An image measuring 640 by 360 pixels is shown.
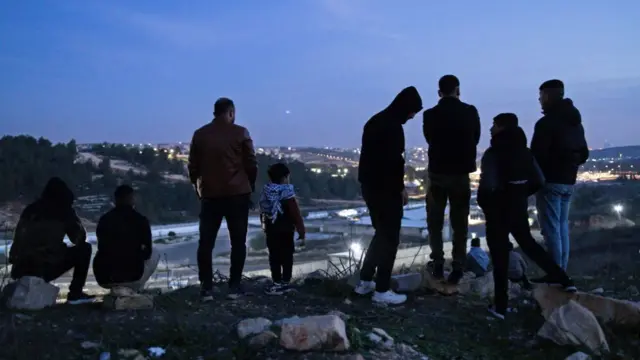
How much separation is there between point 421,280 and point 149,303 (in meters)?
2.62

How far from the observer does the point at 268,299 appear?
5.63m

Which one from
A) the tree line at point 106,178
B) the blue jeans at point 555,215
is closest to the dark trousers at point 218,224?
the blue jeans at point 555,215

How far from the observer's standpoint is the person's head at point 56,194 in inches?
211

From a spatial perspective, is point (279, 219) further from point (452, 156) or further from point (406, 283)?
point (452, 156)

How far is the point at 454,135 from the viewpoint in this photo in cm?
536

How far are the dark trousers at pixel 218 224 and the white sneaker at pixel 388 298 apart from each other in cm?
132

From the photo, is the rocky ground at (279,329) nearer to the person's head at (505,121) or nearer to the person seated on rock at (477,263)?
the person seated on rock at (477,263)

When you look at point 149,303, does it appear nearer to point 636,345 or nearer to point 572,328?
point 572,328

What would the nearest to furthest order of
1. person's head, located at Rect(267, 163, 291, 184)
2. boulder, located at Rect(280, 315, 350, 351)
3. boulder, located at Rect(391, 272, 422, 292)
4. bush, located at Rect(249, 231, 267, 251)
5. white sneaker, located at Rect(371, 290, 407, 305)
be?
boulder, located at Rect(280, 315, 350, 351) < white sneaker, located at Rect(371, 290, 407, 305) < boulder, located at Rect(391, 272, 422, 292) < person's head, located at Rect(267, 163, 291, 184) < bush, located at Rect(249, 231, 267, 251)

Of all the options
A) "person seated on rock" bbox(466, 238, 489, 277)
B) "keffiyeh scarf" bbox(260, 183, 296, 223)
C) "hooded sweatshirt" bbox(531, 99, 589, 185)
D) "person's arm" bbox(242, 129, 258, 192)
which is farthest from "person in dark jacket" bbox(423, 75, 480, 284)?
"person's arm" bbox(242, 129, 258, 192)

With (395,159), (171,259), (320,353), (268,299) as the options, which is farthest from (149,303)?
(171,259)

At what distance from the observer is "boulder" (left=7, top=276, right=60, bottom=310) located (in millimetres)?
4922

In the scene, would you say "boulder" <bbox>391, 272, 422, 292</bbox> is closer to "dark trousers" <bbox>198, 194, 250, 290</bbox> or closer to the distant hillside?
"dark trousers" <bbox>198, 194, 250, 290</bbox>

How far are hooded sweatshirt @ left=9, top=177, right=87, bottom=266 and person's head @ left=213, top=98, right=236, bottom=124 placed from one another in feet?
5.05
